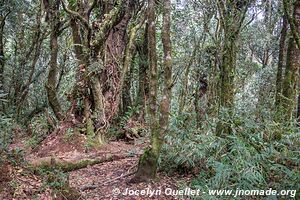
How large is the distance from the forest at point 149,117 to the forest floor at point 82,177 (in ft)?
0.07

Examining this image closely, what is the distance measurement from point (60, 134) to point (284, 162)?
5.31 metres

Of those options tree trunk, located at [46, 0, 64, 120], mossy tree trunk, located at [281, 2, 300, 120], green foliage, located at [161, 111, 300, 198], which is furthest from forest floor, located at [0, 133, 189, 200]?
mossy tree trunk, located at [281, 2, 300, 120]

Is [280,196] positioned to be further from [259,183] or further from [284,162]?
[284,162]

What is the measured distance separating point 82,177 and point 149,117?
1.84 meters

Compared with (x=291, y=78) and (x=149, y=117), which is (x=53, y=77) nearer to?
(x=149, y=117)

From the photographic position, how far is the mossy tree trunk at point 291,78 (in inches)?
211

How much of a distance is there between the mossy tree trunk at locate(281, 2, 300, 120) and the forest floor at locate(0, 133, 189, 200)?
1.99 metres

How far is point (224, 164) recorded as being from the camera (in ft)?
14.4

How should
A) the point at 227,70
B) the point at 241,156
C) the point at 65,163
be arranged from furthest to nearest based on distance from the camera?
1. the point at 65,163
2. the point at 227,70
3. the point at 241,156

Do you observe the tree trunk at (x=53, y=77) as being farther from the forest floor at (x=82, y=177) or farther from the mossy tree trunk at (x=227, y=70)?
the mossy tree trunk at (x=227, y=70)

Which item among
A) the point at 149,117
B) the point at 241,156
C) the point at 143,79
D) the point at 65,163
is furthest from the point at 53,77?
the point at 241,156

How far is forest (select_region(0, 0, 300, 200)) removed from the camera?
A: 14.8 ft

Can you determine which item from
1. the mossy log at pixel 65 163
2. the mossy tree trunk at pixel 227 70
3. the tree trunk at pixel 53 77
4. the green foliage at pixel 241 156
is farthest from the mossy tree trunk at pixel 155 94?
the tree trunk at pixel 53 77

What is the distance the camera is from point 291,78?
18.1ft
